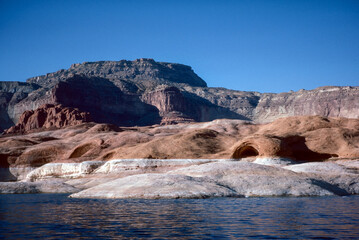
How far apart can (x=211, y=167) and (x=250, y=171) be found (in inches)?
160

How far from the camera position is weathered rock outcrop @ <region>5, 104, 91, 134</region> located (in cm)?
14962

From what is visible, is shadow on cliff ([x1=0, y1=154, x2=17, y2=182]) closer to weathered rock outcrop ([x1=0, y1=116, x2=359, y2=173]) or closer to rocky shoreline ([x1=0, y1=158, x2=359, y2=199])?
weathered rock outcrop ([x1=0, y1=116, x2=359, y2=173])

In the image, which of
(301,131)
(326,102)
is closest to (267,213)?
(301,131)

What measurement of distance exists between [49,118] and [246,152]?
114m

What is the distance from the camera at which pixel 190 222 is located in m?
18.0

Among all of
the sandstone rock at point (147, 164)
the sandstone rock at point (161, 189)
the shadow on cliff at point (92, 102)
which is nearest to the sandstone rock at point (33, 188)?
the sandstone rock at point (161, 189)

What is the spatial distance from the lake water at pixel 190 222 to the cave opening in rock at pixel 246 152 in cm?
3247

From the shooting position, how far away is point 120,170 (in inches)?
2244

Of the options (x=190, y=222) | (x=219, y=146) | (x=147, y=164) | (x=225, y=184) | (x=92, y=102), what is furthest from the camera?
(x=92, y=102)

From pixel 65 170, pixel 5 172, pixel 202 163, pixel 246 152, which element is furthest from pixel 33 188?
pixel 5 172

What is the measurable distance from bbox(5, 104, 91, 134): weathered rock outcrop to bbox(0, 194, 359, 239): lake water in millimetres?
126107

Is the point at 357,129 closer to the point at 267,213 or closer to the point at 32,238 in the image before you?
the point at 267,213

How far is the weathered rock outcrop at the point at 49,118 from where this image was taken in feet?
491

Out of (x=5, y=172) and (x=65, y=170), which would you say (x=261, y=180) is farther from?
(x=5, y=172)
